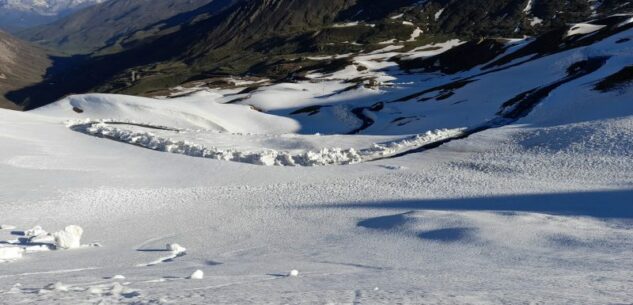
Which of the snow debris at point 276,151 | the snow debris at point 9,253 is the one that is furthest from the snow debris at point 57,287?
the snow debris at point 276,151

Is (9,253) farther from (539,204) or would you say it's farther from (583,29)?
(583,29)

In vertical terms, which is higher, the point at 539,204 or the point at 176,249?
the point at 539,204

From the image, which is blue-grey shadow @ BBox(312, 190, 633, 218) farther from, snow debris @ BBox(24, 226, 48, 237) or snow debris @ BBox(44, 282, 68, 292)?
snow debris @ BBox(44, 282, 68, 292)

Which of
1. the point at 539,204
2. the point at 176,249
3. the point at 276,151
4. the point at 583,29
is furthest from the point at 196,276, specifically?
the point at 583,29

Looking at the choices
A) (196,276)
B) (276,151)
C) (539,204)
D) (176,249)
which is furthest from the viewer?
(276,151)

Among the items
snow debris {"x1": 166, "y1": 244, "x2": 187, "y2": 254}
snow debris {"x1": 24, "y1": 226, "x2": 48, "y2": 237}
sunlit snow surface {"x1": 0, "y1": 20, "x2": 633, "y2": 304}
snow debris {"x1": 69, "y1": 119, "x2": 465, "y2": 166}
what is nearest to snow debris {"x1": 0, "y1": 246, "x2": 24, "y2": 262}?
sunlit snow surface {"x1": 0, "y1": 20, "x2": 633, "y2": 304}

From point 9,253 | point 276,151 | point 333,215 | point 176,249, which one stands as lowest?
A: point 176,249

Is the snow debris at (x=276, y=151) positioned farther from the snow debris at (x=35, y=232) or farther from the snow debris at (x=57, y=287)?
the snow debris at (x=57, y=287)

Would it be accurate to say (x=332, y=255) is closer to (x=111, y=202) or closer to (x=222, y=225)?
(x=222, y=225)
